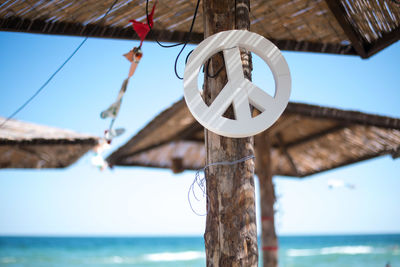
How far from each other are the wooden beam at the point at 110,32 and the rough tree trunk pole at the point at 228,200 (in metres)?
0.94

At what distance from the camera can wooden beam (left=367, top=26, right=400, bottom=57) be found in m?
2.46

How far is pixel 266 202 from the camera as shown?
415cm

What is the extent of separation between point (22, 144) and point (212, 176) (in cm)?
248

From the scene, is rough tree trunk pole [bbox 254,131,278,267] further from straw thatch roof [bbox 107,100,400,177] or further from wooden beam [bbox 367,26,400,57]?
wooden beam [bbox 367,26,400,57]

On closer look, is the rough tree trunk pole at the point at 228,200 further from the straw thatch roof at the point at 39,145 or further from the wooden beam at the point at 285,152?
the wooden beam at the point at 285,152

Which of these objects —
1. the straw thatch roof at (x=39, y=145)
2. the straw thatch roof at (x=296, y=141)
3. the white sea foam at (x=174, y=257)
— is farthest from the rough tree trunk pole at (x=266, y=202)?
the white sea foam at (x=174, y=257)

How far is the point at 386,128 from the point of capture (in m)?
3.56

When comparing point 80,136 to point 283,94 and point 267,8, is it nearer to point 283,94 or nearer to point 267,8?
point 267,8

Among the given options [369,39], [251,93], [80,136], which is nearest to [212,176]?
[251,93]

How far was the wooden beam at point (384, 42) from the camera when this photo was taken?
246 centimetres

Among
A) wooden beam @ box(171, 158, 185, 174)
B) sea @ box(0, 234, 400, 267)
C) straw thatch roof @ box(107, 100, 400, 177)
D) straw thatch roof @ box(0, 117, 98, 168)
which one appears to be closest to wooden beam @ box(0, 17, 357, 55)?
straw thatch roof @ box(107, 100, 400, 177)

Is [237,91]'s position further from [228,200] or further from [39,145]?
[39,145]

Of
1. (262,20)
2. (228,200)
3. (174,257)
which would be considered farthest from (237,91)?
(174,257)

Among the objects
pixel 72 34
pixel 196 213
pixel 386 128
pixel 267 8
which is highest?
pixel 267 8
